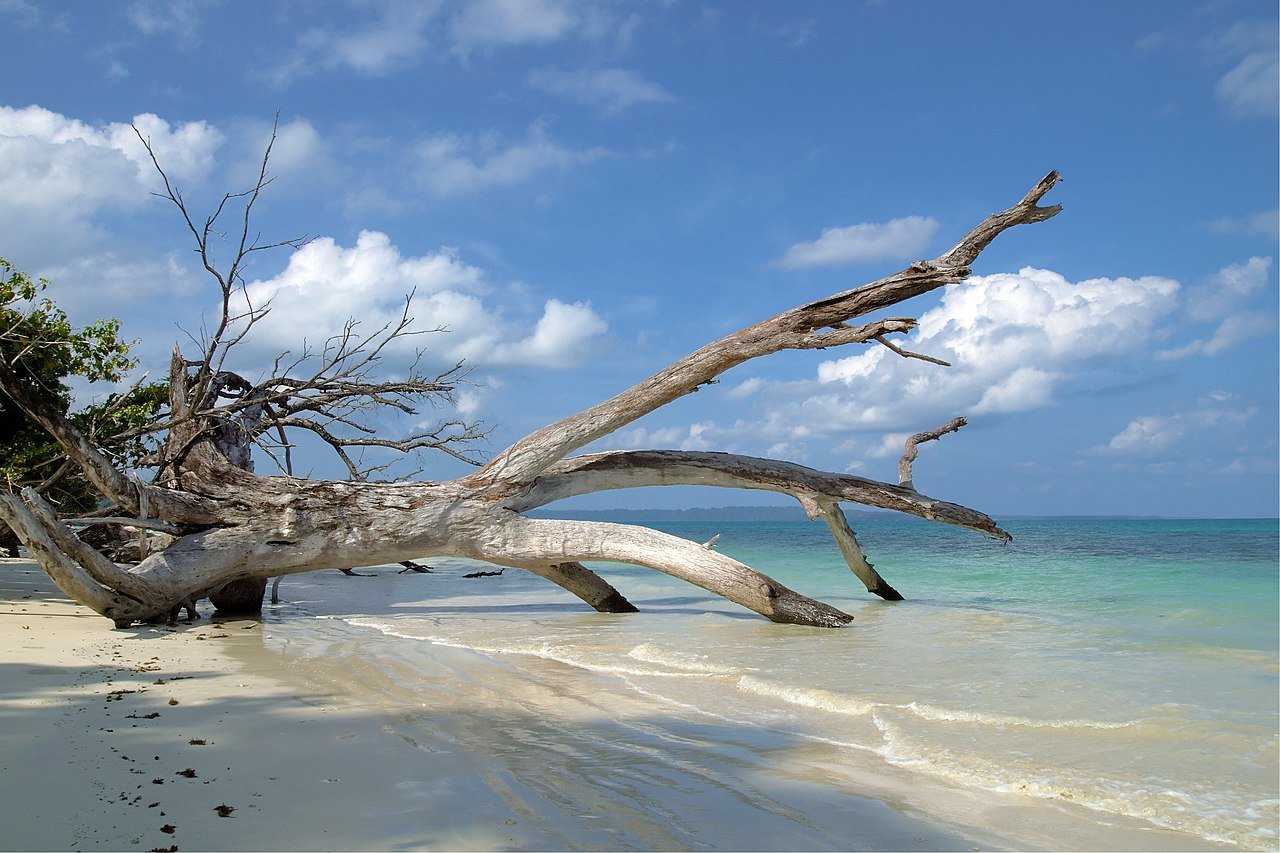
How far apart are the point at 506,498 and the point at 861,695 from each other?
4.33m

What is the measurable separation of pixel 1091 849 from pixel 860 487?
6.25 meters

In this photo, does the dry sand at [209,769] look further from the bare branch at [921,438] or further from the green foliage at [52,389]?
the bare branch at [921,438]

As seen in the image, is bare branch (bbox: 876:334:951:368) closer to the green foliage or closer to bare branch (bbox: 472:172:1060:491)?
bare branch (bbox: 472:172:1060:491)

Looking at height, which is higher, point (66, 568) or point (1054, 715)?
point (66, 568)

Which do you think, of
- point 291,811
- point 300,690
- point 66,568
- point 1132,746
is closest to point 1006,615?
point 1132,746

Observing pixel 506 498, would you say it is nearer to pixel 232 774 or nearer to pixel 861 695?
pixel 861 695

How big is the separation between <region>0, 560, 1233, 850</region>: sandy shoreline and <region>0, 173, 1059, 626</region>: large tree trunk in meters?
2.96

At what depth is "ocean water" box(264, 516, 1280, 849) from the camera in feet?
11.4

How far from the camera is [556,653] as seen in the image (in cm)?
678

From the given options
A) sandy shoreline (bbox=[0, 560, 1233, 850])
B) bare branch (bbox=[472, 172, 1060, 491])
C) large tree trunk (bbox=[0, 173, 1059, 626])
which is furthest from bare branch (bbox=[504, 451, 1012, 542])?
sandy shoreline (bbox=[0, 560, 1233, 850])

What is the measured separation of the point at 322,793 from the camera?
9.68ft

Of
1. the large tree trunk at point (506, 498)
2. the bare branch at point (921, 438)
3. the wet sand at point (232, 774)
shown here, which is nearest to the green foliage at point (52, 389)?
the large tree trunk at point (506, 498)

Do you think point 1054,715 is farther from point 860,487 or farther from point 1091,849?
point 860,487

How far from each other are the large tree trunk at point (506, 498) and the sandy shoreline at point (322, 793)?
2.96m
